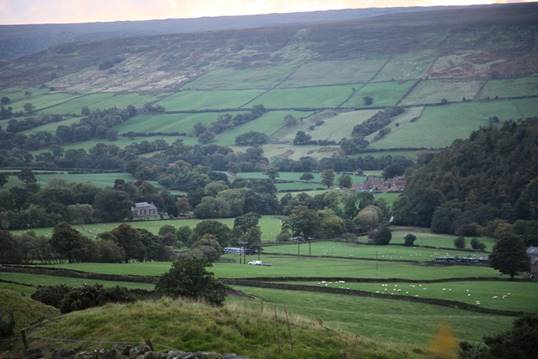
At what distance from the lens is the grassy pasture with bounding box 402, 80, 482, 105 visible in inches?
6841

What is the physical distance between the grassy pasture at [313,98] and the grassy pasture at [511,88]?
32.7 m

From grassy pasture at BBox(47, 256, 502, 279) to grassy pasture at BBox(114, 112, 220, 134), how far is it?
106 meters

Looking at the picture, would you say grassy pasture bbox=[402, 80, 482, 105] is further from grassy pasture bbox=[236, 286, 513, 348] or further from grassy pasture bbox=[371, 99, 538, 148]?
grassy pasture bbox=[236, 286, 513, 348]

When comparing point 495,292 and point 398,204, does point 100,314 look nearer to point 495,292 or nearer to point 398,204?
point 495,292

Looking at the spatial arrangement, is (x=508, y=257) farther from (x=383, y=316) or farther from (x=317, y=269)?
(x=383, y=316)

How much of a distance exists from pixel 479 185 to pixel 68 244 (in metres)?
58.3

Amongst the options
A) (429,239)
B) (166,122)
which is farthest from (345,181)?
(166,122)

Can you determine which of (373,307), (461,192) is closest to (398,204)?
(461,192)

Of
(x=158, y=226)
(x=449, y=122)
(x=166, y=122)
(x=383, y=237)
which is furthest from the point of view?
(x=166, y=122)

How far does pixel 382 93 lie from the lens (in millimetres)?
187250

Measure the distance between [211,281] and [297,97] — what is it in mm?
159855

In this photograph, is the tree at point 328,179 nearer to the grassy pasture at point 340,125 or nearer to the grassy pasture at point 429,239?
the grassy pasture at point 429,239

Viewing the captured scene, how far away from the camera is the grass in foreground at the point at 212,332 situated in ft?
82.3

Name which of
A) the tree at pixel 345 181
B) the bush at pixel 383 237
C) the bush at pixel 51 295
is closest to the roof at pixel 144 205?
the tree at pixel 345 181
